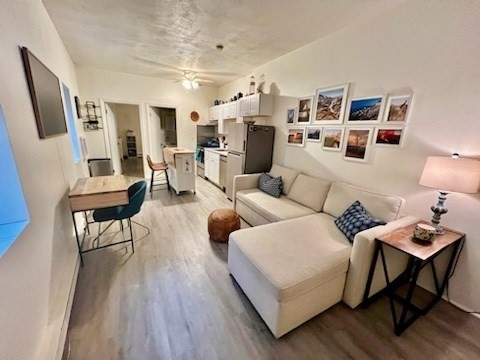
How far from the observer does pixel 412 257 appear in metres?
1.64

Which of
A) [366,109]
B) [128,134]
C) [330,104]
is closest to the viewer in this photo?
Answer: [366,109]

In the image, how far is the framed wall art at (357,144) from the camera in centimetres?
239

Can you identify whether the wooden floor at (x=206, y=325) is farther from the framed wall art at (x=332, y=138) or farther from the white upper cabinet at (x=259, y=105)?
the white upper cabinet at (x=259, y=105)

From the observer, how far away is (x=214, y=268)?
7.19 ft

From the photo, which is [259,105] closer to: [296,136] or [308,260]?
[296,136]

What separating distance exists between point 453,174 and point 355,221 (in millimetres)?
807

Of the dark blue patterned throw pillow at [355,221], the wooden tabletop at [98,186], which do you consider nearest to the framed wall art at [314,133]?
the dark blue patterned throw pillow at [355,221]

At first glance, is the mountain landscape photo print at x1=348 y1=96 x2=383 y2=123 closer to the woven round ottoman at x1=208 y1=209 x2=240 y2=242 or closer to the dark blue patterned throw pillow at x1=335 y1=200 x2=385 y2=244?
the dark blue patterned throw pillow at x1=335 y1=200 x2=385 y2=244

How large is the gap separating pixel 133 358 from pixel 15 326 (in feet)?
2.29

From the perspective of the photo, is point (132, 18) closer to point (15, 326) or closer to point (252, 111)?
point (252, 111)

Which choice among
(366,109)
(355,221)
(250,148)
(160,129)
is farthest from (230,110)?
(355,221)

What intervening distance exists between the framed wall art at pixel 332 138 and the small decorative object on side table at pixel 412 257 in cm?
127

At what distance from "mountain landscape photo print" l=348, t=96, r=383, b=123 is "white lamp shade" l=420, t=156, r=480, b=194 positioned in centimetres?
82

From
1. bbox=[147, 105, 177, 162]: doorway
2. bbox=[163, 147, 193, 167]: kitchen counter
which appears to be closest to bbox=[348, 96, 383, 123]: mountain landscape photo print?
bbox=[163, 147, 193, 167]: kitchen counter
